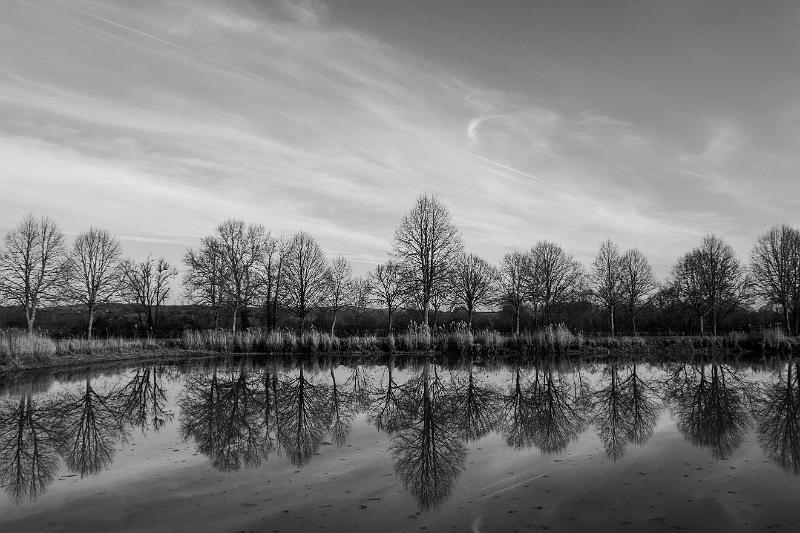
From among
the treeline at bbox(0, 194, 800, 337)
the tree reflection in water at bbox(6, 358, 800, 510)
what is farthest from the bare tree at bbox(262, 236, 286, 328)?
the tree reflection in water at bbox(6, 358, 800, 510)

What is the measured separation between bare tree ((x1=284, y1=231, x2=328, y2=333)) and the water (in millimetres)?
29918

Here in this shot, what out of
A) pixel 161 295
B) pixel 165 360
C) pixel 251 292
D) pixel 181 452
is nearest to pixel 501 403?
pixel 181 452

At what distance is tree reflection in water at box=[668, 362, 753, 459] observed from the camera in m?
8.48

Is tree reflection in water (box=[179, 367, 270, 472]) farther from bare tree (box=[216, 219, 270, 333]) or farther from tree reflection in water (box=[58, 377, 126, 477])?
bare tree (box=[216, 219, 270, 333])

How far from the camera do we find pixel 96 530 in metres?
4.93

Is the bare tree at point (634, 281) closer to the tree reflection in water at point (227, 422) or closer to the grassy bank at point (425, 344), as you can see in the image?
the grassy bank at point (425, 344)

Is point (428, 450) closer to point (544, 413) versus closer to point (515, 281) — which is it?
point (544, 413)

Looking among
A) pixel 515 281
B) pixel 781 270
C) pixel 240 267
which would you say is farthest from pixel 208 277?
pixel 781 270

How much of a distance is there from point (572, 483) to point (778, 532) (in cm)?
210

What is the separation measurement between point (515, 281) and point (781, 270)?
2239 centimetres

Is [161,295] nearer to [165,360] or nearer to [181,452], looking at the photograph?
[165,360]

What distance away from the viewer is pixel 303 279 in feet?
149

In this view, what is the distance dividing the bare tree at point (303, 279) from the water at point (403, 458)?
29.9m

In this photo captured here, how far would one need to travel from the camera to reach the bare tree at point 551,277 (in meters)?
49.0
